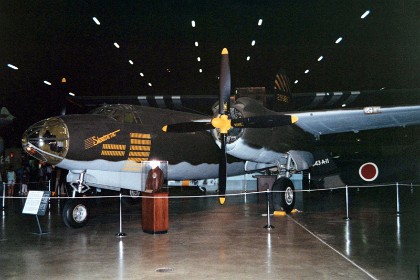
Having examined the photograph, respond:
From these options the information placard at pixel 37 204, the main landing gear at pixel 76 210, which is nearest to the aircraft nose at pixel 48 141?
the information placard at pixel 37 204

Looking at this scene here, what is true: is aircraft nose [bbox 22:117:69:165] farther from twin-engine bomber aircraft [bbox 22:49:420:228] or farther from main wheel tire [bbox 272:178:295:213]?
main wheel tire [bbox 272:178:295:213]

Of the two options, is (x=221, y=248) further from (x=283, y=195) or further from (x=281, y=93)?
(x=281, y=93)

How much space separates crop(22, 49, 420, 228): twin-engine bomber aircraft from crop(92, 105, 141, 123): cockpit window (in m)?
0.03

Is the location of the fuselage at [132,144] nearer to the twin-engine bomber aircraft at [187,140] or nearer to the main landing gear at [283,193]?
the twin-engine bomber aircraft at [187,140]

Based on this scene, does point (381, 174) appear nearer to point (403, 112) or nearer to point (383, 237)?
point (403, 112)

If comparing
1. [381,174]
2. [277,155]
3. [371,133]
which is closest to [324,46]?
[381,174]

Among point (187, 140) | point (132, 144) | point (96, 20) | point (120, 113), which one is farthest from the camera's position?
point (96, 20)

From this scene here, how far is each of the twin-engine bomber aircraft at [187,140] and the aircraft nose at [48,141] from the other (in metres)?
0.02

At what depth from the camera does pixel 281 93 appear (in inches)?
649

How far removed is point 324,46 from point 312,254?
58.2 feet

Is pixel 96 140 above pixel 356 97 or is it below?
below

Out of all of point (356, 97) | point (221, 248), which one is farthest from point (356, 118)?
point (356, 97)

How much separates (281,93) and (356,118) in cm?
356

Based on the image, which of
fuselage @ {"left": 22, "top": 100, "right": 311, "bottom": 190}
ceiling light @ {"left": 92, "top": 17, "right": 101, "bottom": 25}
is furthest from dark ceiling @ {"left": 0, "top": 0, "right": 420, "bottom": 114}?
fuselage @ {"left": 22, "top": 100, "right": 311, "bottom": 190}
